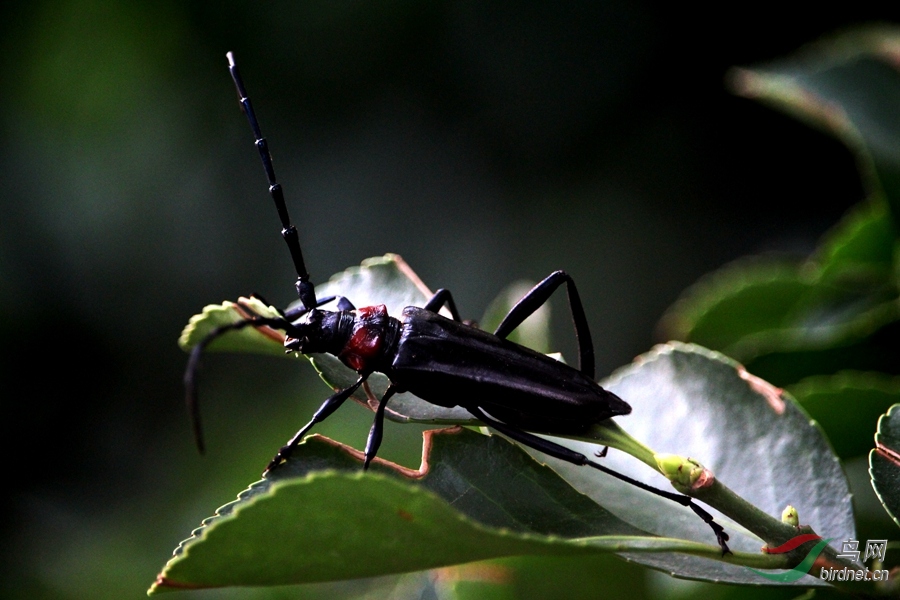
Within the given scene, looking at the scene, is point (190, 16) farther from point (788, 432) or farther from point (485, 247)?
point (788, 432)

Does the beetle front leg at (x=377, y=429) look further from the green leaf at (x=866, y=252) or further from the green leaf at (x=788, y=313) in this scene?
the green leaf at (x=866, y=252)

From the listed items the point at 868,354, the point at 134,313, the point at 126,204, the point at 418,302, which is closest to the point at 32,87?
the point at 126,204

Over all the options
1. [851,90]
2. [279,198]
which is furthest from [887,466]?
[279,198]

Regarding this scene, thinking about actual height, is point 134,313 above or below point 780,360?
above

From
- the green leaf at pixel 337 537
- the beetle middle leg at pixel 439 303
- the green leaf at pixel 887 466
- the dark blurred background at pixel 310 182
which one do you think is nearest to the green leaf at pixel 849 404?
the green leaf at pixel 887 466

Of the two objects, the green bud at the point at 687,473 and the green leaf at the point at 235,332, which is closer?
the green bud at the point at 687,473

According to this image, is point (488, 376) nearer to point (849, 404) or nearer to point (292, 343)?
point (292, 343)

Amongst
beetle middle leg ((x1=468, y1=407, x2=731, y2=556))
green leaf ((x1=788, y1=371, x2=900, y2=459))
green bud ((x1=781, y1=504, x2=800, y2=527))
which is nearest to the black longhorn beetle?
beetle middle leg ((x1=468, y1=407, x2=731, y2=556))
